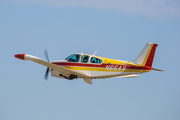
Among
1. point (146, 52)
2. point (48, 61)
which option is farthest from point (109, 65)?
point (48, 61)

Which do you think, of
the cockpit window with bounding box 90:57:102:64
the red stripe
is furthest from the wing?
the red stripe

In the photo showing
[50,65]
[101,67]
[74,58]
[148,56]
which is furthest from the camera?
[74,58]

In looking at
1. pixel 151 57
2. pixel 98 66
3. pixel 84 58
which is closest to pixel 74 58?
pixel 84 58

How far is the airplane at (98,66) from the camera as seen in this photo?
3272 cm

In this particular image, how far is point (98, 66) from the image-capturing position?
33.4 meters

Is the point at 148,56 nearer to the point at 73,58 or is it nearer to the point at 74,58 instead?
the point at 74,58

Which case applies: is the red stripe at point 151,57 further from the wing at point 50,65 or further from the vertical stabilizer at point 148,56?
the wing at point 50,65

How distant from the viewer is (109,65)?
33.2 m

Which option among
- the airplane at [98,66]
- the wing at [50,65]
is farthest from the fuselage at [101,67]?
the wing at [50,65]

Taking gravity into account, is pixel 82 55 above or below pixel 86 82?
above

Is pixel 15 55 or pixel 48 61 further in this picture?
pixel 48 61

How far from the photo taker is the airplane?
32719 mm

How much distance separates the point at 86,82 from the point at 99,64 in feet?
11.8

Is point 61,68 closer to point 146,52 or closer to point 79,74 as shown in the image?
point 79,74
